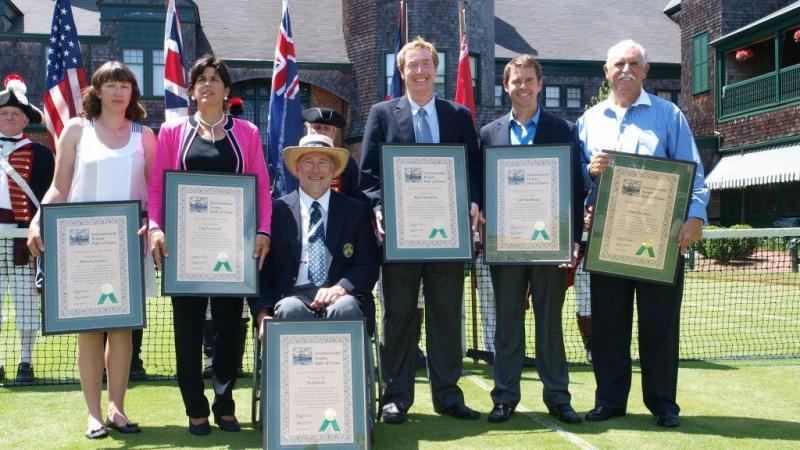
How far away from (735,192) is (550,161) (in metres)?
26.5

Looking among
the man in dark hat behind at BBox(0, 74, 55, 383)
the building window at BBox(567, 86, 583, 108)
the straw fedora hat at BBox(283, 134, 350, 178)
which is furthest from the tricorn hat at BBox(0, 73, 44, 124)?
the building window at BBox(567, 86, 583, 108)

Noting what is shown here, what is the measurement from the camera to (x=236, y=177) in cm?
500

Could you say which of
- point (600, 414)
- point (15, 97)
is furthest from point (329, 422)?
point (15, 97)

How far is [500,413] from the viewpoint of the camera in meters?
5.54

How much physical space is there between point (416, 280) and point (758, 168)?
2342 centimetres

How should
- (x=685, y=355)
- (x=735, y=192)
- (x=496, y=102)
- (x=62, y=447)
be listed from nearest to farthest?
(x=62, y=447) → (x=685, y=355) → (x=735, y=192) → (x=496, y=102)

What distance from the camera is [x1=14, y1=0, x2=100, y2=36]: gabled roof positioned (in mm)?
28672

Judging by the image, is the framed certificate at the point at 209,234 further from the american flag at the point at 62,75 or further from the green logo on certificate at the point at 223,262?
the american flag at the point at 62,75

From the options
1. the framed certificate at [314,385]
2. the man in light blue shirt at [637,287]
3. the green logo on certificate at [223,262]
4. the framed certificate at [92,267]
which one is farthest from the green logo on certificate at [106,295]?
the man in light blue shirt at [637,287]

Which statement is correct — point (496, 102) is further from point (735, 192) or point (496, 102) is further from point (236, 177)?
point (236, 177)

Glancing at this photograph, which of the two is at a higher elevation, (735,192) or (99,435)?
(735,192)

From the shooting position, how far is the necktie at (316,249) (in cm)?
523

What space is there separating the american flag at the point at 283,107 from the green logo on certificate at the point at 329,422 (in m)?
5.14


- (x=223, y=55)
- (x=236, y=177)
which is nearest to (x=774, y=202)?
(x=223, y=55)
